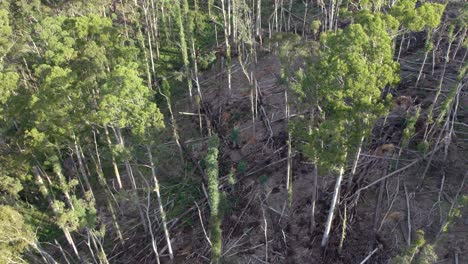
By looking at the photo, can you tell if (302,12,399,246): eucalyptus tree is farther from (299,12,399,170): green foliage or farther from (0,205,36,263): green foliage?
(0,205,36,263): green foliage

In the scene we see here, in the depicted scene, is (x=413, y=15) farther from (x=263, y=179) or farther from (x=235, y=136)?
(x=235, y=136)

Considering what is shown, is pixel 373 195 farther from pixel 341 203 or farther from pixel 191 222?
pixel 191 222

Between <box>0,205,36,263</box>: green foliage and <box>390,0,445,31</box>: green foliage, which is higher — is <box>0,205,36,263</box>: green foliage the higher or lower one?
the lower one

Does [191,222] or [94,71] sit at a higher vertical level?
[94,71]

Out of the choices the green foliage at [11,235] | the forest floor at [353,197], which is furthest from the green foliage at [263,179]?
the green foliage at [11,235]

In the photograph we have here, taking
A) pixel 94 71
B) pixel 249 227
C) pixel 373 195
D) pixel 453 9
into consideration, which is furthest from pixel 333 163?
pixel 453 9

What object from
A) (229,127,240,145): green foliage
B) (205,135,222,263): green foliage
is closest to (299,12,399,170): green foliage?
(205,135,222,263): green foliage
